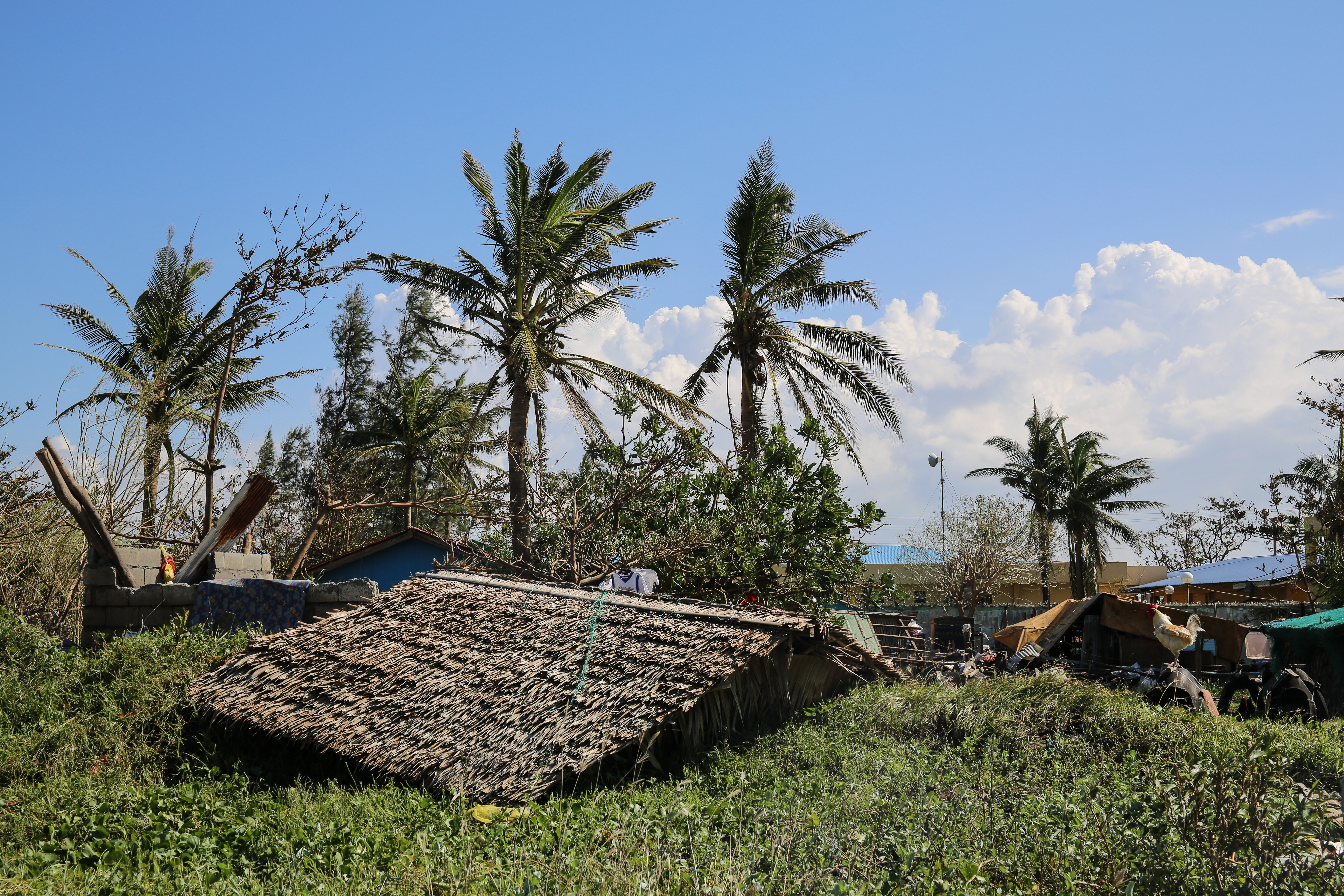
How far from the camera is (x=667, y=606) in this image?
861cm

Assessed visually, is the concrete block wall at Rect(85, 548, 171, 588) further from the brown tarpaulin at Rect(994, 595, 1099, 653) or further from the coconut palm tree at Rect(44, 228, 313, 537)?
the brown tarpaulin at Rect(994, 595, 1099, 653)

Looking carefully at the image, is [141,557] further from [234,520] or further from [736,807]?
[736,807]

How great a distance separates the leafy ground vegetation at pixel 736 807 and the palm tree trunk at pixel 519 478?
468 centimetres

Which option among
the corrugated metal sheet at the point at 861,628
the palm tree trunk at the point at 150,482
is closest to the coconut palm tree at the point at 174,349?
the palm tree trunk at the point at 150,482

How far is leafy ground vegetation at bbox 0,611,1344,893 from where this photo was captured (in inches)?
178

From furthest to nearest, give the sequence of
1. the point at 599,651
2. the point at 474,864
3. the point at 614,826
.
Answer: the point at 599,651
the point at 614,826
the point at 474,864

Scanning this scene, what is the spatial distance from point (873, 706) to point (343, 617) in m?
5.57

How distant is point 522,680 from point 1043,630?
1488cm

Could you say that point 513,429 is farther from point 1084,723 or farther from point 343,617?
point 1084,723

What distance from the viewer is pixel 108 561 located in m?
11.2

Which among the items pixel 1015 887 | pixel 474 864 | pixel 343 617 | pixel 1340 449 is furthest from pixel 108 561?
pixel 1340 449

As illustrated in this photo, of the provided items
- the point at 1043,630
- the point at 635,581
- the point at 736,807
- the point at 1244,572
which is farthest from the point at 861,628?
the point at 1244,572

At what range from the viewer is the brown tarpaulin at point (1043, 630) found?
60.2 feet

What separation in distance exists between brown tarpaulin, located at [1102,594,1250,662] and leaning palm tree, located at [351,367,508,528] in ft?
50.2
